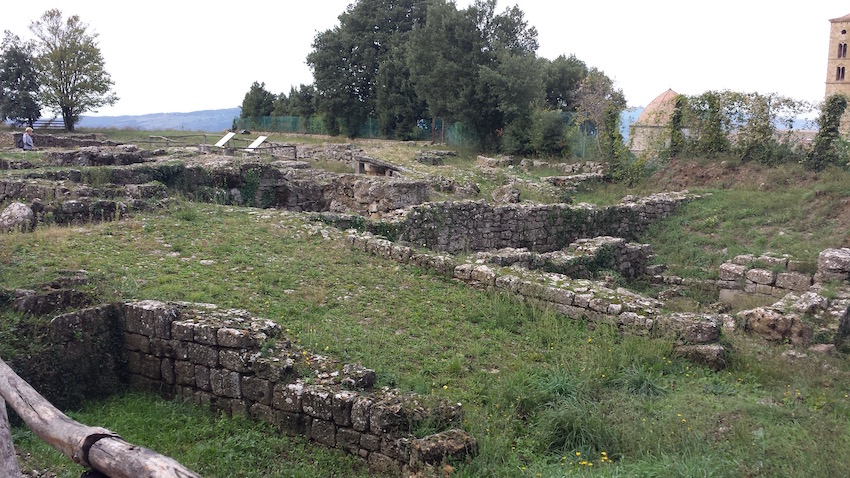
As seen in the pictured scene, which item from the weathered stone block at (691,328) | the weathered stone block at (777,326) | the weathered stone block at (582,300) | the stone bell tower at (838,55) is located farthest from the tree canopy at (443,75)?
the stone bell tower at (838,55)

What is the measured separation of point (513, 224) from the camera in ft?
50.5

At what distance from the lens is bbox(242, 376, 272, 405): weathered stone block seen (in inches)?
245

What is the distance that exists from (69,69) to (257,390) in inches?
1621

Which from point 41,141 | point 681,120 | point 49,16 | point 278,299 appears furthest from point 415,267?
point 49,16

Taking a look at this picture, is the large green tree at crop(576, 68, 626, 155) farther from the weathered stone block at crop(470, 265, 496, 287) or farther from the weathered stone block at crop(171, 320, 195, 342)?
the weathered stone block at crop(171, 320, 195, 342)

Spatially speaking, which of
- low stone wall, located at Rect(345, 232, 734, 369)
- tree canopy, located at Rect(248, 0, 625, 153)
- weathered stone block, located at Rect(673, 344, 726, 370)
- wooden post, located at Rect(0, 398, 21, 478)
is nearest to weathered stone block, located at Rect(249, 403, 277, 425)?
wooden post, located at Rect(0, 398, 21, 478)

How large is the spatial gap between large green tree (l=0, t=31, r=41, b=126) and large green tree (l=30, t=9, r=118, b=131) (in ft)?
3.35

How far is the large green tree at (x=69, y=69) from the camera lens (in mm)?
39406

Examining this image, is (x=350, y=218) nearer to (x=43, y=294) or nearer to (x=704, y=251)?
(x=43, y=294)

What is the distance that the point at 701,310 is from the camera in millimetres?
11188

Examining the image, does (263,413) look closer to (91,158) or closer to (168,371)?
(168,371)

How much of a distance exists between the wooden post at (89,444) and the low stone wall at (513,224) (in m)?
9.37

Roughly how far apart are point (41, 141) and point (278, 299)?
1088 inches

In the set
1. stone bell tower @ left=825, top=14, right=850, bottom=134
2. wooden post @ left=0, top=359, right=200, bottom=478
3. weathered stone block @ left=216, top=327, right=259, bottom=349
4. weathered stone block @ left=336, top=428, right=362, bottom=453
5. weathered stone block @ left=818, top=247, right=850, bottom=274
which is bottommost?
weathered stone block @ left=336, top=428, right=362, bottom=453
